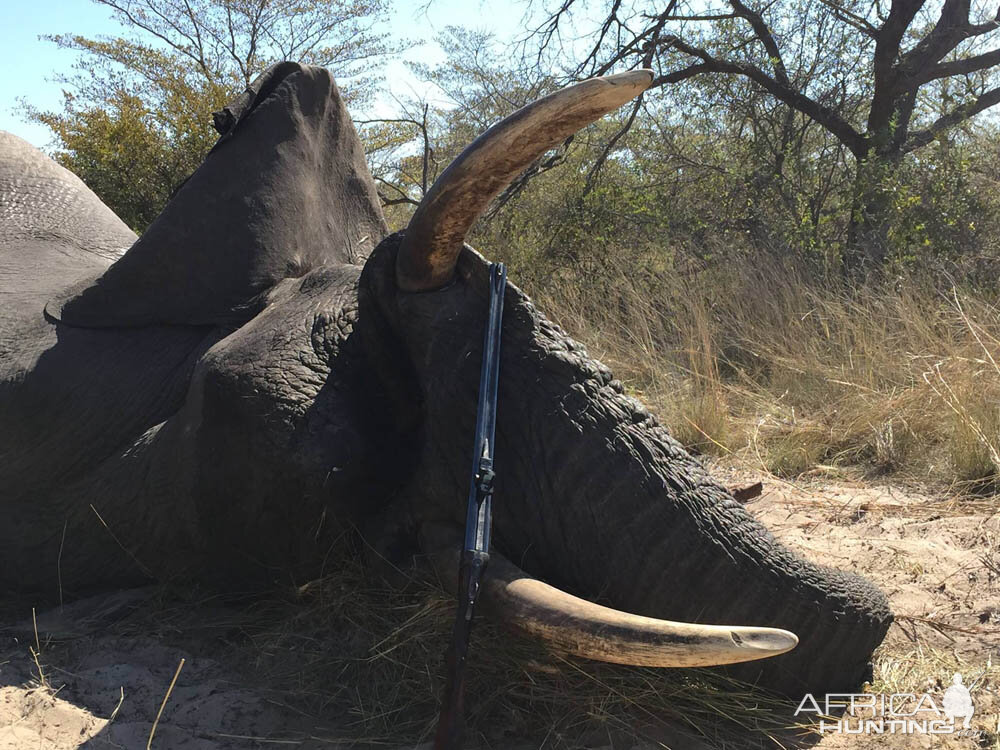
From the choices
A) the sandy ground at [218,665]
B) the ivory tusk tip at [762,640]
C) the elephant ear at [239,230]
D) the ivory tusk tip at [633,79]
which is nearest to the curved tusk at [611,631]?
the ivory tusk tip at [762,640]

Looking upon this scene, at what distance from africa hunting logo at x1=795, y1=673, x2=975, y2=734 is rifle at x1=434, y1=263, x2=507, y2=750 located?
77 centimetres

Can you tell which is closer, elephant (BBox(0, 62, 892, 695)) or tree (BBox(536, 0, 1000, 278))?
elephant (BBox(0, 62, 892, 695))

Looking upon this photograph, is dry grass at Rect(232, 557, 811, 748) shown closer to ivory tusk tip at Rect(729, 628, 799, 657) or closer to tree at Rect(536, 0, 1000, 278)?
ivory tusk tip at Rect(729, 628, 799, 657)

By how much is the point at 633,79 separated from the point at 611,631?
101 cm

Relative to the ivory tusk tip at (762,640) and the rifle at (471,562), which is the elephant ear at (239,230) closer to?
the rifle at (471,562)

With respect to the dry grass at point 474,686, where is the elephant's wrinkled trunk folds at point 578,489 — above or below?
above

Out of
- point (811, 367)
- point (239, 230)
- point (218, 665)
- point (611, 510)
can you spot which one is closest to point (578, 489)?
point (611, 510)

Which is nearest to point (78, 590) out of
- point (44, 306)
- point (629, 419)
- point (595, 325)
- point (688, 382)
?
point (44, 306)

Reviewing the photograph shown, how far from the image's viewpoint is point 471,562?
6.08 feet

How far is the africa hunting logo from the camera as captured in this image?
213 cm

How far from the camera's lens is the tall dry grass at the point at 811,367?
14.6 ft

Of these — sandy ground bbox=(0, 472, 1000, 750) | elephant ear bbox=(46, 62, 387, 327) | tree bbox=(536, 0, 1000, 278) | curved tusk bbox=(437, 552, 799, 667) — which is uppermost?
tree bbox=(536, 0, 1000, 278)

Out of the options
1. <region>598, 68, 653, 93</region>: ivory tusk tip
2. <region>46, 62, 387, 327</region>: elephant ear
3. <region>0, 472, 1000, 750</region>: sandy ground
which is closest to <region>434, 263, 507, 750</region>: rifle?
<region>0, 472, 1000, 750</region>: sandy ground

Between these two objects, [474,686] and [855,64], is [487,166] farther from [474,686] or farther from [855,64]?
[855,64]
